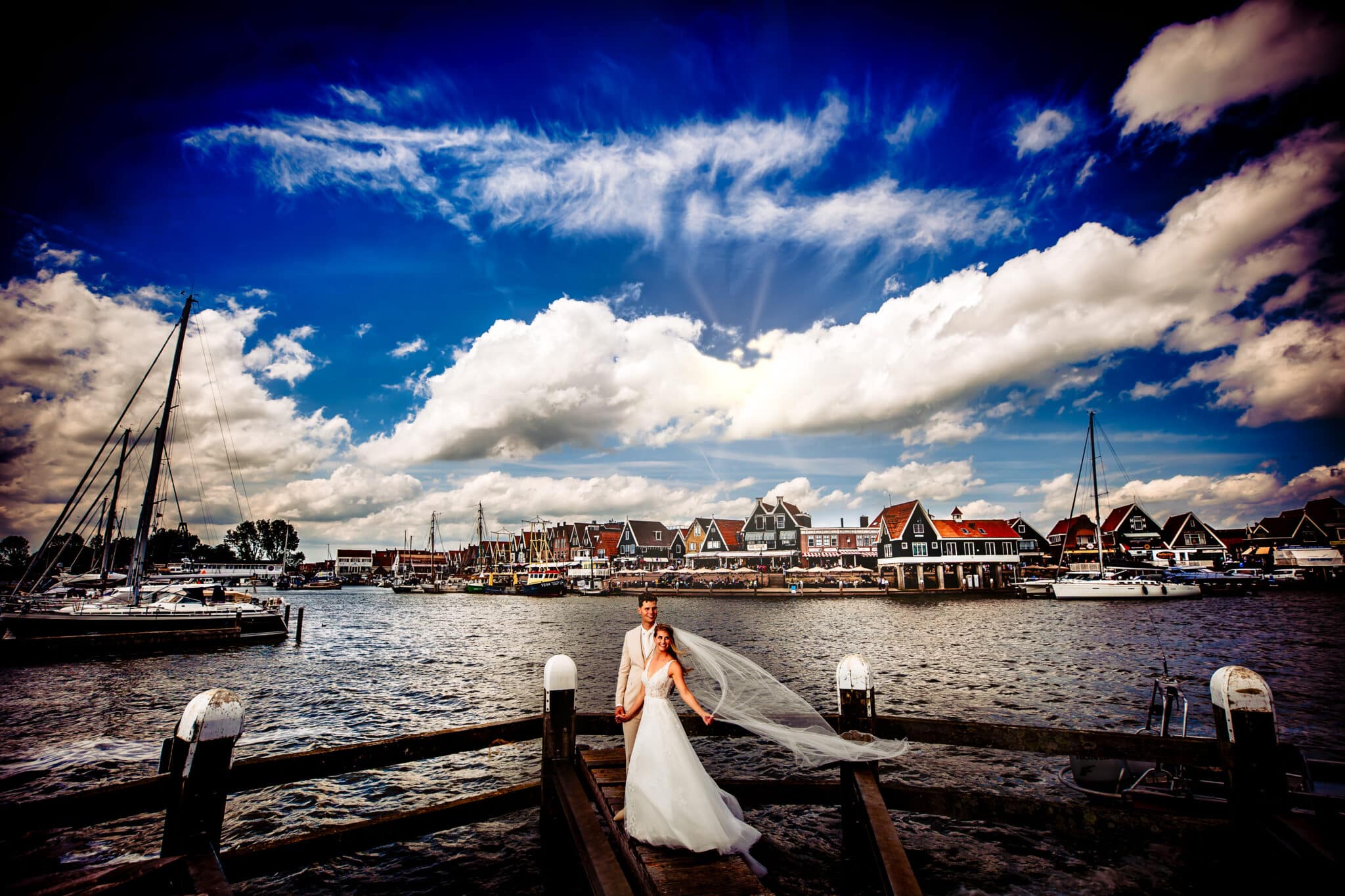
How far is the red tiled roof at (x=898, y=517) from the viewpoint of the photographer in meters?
89.7

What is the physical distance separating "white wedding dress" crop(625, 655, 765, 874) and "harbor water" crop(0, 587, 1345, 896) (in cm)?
372

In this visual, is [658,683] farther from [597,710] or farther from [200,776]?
[597,710]

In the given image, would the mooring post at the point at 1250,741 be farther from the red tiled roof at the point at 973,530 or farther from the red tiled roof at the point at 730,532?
the red tiled roof at the point at 730,532

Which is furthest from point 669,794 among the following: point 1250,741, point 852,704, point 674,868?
point 1250,741

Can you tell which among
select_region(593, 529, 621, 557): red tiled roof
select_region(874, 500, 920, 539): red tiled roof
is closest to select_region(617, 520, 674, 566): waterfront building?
select_region(593, 529, 621, 557): red tiled roof

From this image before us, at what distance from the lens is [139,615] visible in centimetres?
3606

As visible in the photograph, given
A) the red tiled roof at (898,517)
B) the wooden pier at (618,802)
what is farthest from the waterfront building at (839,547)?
the wooden pier at (618,802)

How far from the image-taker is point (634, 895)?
18.1 ft

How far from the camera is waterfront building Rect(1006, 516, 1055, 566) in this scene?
102 m

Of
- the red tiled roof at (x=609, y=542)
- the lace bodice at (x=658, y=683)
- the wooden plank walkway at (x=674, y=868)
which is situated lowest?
the wooden plank walkway at (x=674, y=868)

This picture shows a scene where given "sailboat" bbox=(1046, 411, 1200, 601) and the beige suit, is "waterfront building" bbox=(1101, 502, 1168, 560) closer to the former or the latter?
"sailboat" bbox=(1046, 411, 1200, 601)

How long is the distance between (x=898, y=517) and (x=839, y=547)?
42.8 ft

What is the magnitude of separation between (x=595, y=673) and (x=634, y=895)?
937 inches

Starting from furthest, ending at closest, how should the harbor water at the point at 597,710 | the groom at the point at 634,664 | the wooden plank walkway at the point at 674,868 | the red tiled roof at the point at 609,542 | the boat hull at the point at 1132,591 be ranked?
1. the red tiled roof at the point at 609,542
2. the boat hull at the point at 1132,591
3. the harbor water at the point at 597,710
4. the groom at the point at 634,664
5. the wooden plank walkway at the point at 674,868
